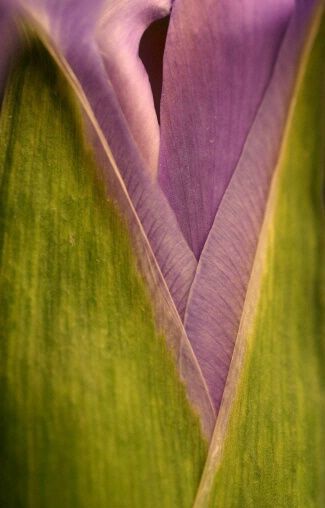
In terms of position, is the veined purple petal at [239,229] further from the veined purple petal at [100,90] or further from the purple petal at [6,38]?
Answer: the purple petal at [6,38]

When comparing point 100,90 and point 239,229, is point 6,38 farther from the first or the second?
point 239,229

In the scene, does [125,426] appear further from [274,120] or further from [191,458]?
[274,120]

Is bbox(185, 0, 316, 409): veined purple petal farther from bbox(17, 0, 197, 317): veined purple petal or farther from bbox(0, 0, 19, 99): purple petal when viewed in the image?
bbox(0, 0, 19, 99): purple petal

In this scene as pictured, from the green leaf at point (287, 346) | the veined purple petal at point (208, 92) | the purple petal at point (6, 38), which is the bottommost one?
the green leaf at point (287, 346)

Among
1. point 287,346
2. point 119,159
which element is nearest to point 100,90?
point 119,159

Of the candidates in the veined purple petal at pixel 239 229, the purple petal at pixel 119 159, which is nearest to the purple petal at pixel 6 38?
the purple petal at pixel 119 159

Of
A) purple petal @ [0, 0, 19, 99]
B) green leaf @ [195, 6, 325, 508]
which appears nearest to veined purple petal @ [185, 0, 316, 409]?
green leaf @ [195, 6, 325, 508]

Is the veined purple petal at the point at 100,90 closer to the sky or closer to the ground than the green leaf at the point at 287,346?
closer to the sky
